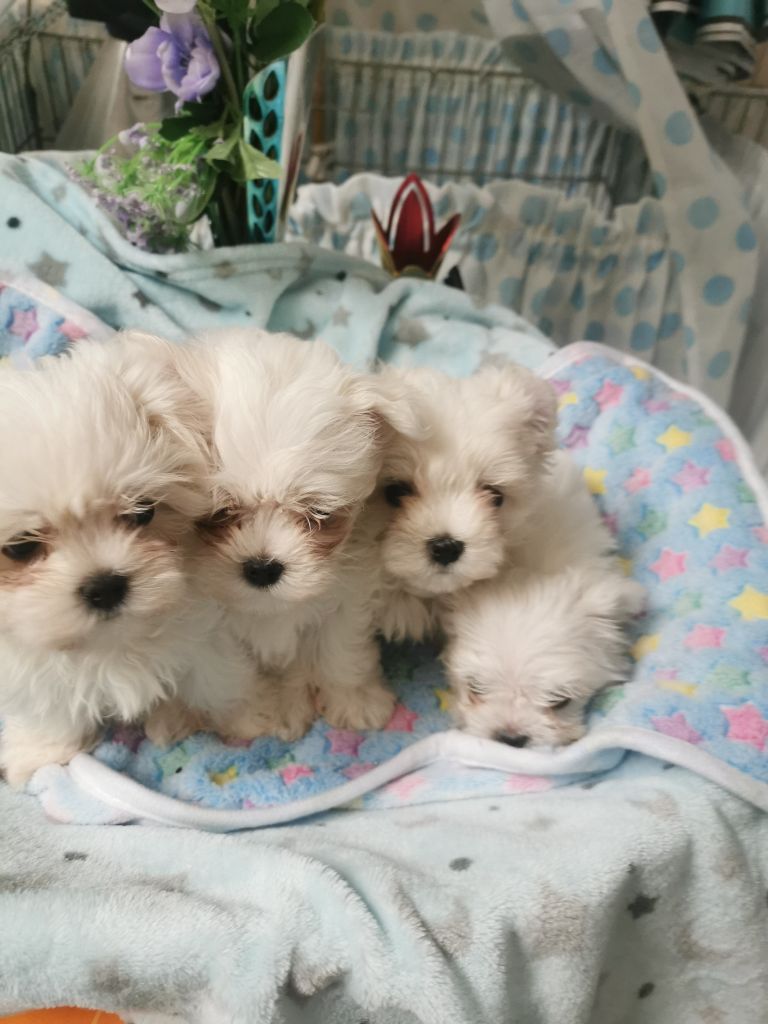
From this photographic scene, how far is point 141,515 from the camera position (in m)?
1.16

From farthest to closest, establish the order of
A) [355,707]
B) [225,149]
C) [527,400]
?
[225,149]
[355,707]
[527,400]

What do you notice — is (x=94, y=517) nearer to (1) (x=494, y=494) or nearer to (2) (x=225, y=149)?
(1) (x=494, y=494)

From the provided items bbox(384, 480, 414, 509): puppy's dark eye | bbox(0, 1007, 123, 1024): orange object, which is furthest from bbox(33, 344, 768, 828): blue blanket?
bbox(384, 480, 414, 509): puppy's dark eye

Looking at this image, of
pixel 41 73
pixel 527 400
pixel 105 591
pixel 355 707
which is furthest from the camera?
pixel 41 73

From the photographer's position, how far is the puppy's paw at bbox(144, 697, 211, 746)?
160cm

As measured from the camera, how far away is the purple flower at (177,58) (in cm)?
171

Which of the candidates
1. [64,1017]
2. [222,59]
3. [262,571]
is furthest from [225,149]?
[64,1017]

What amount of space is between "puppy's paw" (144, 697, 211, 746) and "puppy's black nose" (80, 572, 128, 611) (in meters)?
0.55

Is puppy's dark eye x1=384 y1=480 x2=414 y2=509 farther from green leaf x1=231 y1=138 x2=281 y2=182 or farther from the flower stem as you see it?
the flower stem

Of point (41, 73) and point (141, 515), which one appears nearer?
point (141, 515)

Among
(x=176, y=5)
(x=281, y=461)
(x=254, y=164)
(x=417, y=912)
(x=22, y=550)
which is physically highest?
(x=176, y=5)

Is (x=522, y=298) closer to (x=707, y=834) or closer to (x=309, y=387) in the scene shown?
(x=309, y=387)

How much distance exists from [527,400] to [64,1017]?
1.31m

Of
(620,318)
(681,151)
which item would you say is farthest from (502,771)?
(620,318)
